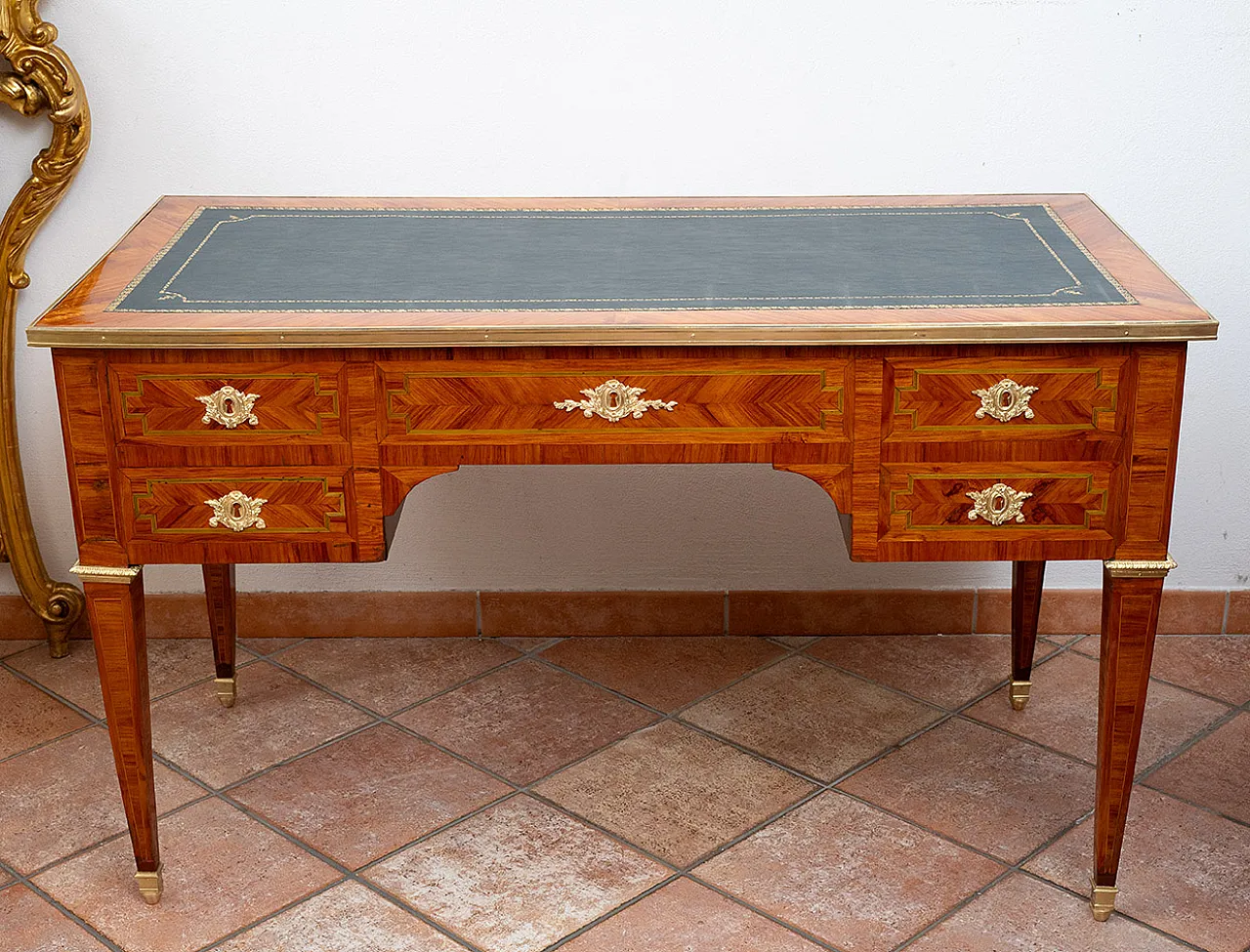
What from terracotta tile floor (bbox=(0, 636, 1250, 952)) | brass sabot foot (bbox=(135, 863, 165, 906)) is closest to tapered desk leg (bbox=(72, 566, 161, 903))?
brass sabot foot (bbox=(135, 863, 165, 906))

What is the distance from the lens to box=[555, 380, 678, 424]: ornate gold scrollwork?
2.07 m

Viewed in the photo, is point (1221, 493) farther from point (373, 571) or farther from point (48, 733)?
point (48, 733)

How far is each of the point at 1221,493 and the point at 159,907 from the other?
7.38 feet

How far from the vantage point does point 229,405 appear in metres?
2.08

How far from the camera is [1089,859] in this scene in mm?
2430

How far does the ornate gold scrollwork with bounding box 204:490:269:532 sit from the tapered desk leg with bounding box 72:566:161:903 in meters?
0.16

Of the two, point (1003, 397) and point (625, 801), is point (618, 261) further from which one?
point (625, 801)

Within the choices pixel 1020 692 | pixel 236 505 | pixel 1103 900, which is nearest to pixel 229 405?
pixel 236 505

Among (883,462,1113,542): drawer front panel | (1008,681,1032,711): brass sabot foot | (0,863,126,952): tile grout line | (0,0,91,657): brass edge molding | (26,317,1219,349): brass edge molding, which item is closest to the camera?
(26,317,1219,349): brass edge molding

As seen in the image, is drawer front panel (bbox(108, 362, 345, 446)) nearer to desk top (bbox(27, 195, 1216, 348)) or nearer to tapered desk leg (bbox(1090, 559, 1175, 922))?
desk top (bbox(27, 195, 1216, 348))

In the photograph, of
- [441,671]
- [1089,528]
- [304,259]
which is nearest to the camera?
[1089,528]

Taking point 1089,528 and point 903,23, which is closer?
point 1089,528

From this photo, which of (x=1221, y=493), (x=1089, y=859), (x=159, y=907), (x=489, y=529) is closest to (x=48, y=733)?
(x=159, y=907)

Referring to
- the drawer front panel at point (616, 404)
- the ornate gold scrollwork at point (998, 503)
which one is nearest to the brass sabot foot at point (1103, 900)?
the ornate gold scrollwork at point (998, 503)
